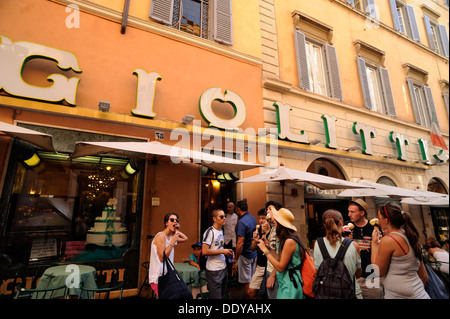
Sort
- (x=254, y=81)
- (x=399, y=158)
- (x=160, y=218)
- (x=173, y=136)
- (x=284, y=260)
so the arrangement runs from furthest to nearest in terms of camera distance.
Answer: (x=399, y=158), (x=254, y=81), (x=173, y=136), (x=160, y=218), (x=284, y=260)

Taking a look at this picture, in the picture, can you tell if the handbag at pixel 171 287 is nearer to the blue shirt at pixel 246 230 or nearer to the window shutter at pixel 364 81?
the blue shirt at pixel 246 230

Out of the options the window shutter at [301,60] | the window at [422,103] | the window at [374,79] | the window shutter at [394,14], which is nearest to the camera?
the window shutter at [301,60]

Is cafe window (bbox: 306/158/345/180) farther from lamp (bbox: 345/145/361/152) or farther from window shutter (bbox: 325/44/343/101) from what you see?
window shutter (bbox: 325/44/343/101)

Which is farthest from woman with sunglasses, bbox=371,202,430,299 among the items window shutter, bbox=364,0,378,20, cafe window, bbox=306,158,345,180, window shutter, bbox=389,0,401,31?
window shutter, bbox=389,0,401,31

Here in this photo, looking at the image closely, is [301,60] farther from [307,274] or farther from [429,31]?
[429,31]

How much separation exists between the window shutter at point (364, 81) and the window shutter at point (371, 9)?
9.51 ft

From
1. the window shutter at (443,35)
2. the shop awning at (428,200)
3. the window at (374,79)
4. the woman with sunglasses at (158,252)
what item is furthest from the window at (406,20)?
the woman with sunglasses at (158,252)

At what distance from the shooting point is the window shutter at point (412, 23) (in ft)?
40.4

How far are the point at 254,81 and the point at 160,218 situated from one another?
487cm

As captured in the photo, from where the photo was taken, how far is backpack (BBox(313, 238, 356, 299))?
2268 mm

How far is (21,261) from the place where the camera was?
4.18 metres

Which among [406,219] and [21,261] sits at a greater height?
[406,219]
